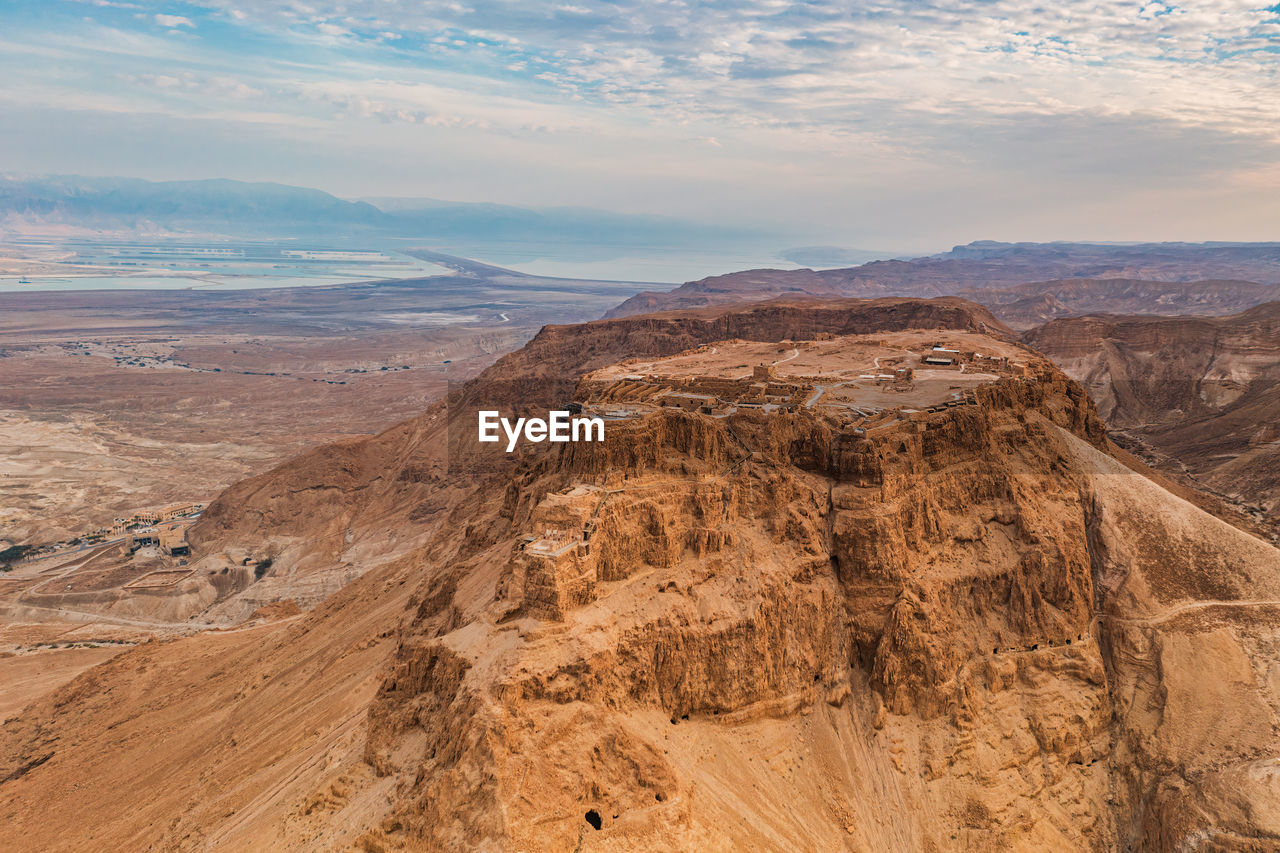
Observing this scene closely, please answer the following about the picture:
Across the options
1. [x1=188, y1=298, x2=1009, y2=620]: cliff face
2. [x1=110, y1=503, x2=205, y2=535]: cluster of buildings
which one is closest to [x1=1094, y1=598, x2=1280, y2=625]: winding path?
[x1=188, y1=298, x2=1009, y2=620]: cliff face

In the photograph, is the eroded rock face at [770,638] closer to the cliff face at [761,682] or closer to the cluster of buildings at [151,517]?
the cliff face at [761,682]

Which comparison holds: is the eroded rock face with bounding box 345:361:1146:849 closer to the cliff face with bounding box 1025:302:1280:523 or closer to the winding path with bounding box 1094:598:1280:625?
the winding path with bounding box 1094:598:1280:625

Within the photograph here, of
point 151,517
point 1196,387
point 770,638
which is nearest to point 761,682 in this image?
point 770,638

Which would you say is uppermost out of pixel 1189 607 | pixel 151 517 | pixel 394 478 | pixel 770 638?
pixel 770 638

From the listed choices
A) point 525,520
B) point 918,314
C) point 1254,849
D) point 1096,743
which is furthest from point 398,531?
point 918,314

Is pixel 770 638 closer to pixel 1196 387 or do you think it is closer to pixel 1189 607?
pixel 1189 607

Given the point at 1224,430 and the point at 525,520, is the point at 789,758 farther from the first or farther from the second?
the point at 1224,430

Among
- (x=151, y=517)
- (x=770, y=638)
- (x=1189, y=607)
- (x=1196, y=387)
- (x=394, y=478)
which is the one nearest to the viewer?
(x=770, y=638)
